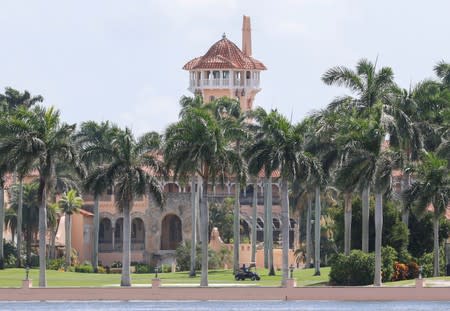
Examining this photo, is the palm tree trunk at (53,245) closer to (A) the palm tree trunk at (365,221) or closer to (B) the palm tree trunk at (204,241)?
(B) the palm tree trunk at (204,241)

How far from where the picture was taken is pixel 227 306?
9631 centimetres

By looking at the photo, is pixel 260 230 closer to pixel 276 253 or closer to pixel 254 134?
pixel 276 253

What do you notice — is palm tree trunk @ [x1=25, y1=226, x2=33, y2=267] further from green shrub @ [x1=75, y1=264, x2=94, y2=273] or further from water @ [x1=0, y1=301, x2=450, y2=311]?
water @ [x1=0, y1=301, x2=450, y2=311]

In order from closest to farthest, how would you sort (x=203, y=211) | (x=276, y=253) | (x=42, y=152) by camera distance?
(x=42, y=152) → (x=203, y=211) → (x=276, y=253)

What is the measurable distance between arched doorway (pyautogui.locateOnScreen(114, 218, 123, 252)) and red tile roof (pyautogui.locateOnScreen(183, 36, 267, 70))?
76.6 feet

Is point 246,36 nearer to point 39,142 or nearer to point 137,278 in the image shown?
point 137,278

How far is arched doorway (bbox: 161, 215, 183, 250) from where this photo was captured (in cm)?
15950

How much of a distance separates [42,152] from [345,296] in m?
19.8

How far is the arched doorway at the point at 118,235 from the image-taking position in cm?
16188

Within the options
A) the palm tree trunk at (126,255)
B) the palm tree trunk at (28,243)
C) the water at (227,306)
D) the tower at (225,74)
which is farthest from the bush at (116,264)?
the water at (227,306)

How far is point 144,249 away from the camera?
515ft

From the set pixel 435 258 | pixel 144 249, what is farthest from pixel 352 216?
pixel 144 249

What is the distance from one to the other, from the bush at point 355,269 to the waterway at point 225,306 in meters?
8.36

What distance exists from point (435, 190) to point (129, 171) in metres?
18.3
